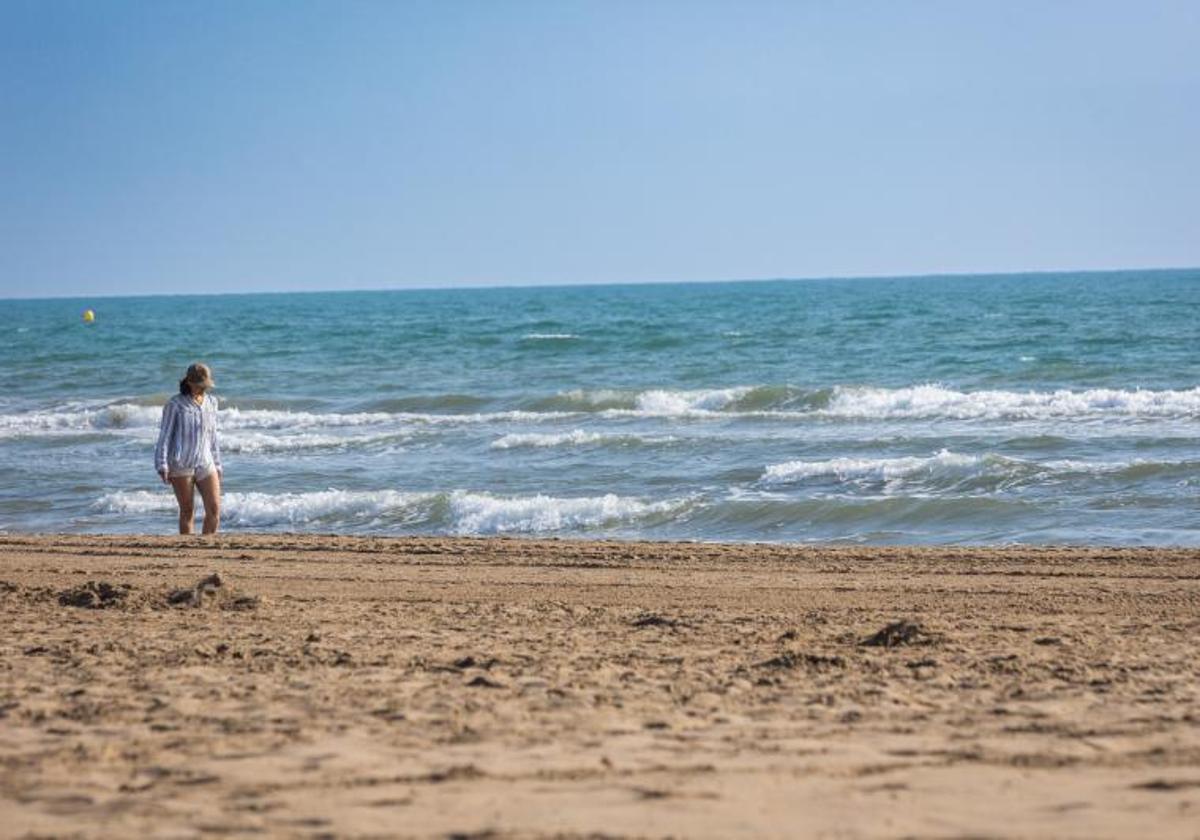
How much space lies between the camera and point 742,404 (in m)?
23.7

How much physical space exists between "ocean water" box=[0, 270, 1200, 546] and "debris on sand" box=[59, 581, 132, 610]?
15.5ft

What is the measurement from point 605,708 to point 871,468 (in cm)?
958

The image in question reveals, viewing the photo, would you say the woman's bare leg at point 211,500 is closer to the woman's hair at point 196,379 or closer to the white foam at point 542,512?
the woman's hair at point 196,379

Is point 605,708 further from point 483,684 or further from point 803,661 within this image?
point 803,661

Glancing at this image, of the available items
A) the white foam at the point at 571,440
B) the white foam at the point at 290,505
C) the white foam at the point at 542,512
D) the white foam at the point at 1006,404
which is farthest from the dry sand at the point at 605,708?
the white foam at the point at 1006,404

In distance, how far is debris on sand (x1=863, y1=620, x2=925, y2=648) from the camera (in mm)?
6434

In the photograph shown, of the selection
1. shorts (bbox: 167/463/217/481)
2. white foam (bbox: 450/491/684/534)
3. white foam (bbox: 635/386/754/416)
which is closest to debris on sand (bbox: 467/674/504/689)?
shorts (bbox: 167/463/217/481)

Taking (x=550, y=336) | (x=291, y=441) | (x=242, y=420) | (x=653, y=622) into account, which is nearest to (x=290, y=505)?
(x=291, y=441)

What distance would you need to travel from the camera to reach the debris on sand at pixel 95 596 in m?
7.86

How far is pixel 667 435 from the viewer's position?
60.6ft

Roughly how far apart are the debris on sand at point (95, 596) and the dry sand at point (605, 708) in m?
0.03

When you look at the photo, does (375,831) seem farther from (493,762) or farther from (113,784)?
(113,784)

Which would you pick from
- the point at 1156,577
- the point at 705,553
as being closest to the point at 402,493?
the point at 705,553

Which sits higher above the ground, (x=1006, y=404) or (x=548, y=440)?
(x=1006, y=404)
